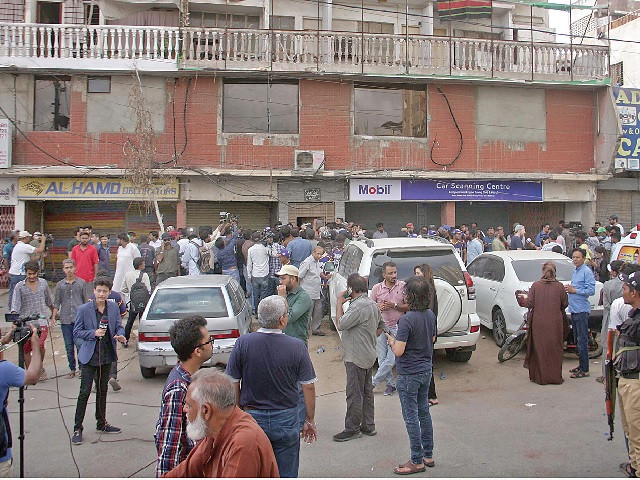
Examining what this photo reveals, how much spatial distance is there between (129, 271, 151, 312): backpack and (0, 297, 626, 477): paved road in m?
1.16

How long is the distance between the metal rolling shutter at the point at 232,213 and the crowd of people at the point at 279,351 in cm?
671

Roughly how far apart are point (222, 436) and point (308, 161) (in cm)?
1516

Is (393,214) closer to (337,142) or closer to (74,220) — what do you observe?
(337,142)

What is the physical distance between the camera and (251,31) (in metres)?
17.3

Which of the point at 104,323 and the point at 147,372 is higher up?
the point at 104,323

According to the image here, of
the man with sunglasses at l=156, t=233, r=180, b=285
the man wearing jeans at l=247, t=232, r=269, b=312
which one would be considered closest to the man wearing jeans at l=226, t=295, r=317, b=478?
the man wearing jeans at l=247, t=232, r=269, b=312

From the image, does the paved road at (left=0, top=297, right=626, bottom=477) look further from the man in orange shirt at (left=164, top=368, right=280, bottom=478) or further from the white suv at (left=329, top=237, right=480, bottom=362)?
the man in orange shirt at (left=164, top=368, right=280, bottom=478)

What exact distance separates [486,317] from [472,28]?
14.1 metres

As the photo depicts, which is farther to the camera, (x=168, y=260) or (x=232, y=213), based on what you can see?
(x=232, y=213)

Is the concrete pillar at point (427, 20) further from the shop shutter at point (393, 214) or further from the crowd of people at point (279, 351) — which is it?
the crowd of people at point (279, 351)

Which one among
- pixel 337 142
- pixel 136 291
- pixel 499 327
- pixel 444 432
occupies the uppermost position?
pixel 337 142

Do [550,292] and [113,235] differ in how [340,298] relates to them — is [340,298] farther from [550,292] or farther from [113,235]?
[113,235]

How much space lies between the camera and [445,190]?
60.7ft

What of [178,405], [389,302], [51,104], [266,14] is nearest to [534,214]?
[266,14]
